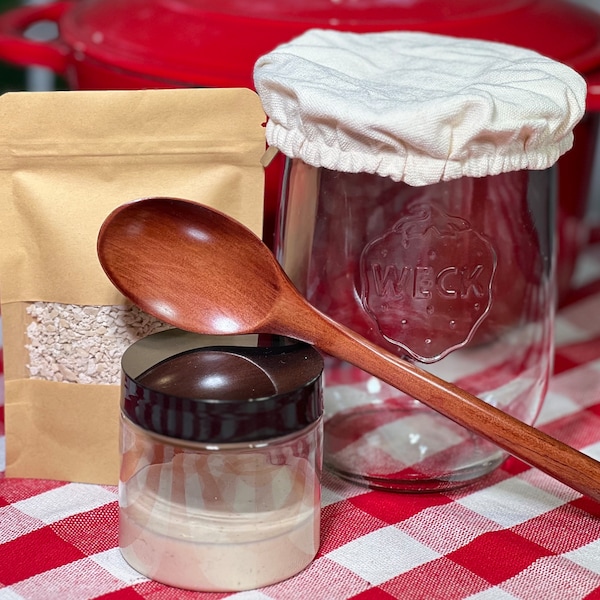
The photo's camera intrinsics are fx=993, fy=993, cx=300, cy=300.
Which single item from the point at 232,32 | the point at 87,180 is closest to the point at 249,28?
the point at 232,32

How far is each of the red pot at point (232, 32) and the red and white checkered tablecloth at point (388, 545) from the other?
27 cm

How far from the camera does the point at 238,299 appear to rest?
1.66 ft

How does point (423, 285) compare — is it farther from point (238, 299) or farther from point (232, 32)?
point (232, 32)

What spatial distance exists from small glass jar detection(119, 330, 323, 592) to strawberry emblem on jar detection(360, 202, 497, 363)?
84 millimetres

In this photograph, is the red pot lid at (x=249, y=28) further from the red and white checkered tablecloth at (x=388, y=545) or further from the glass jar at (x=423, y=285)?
the red and white checkered tablecloth at (x=388, y=545)

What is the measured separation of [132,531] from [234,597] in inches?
2.3

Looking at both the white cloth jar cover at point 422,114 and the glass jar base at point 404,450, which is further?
the glass jar base at point 404,450

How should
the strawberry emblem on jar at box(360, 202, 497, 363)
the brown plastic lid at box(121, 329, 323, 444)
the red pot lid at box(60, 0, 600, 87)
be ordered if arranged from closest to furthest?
the brown plastic lid at box(121, 329, 323, 444), the strawberry emblem on jar at box(360, 202, 497, 363), the red pot lid at box(60, 0, 600, 87)

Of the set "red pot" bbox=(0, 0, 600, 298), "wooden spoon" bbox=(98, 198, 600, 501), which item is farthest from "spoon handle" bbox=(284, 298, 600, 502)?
"red pot" bbox=(0, 0, 600, 298)

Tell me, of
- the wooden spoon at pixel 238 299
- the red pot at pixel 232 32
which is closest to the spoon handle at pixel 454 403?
the wooden spoon at pixel 238 299

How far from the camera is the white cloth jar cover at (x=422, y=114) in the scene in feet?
1.50

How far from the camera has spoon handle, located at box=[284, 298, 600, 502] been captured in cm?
49

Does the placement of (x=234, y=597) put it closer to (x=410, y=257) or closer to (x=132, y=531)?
(x=132, y=531)

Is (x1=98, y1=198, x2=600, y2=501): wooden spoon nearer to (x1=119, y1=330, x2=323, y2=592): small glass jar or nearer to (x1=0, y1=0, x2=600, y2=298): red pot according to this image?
(x1=119, y1=330, x2=323, y2=592): small glass jar
